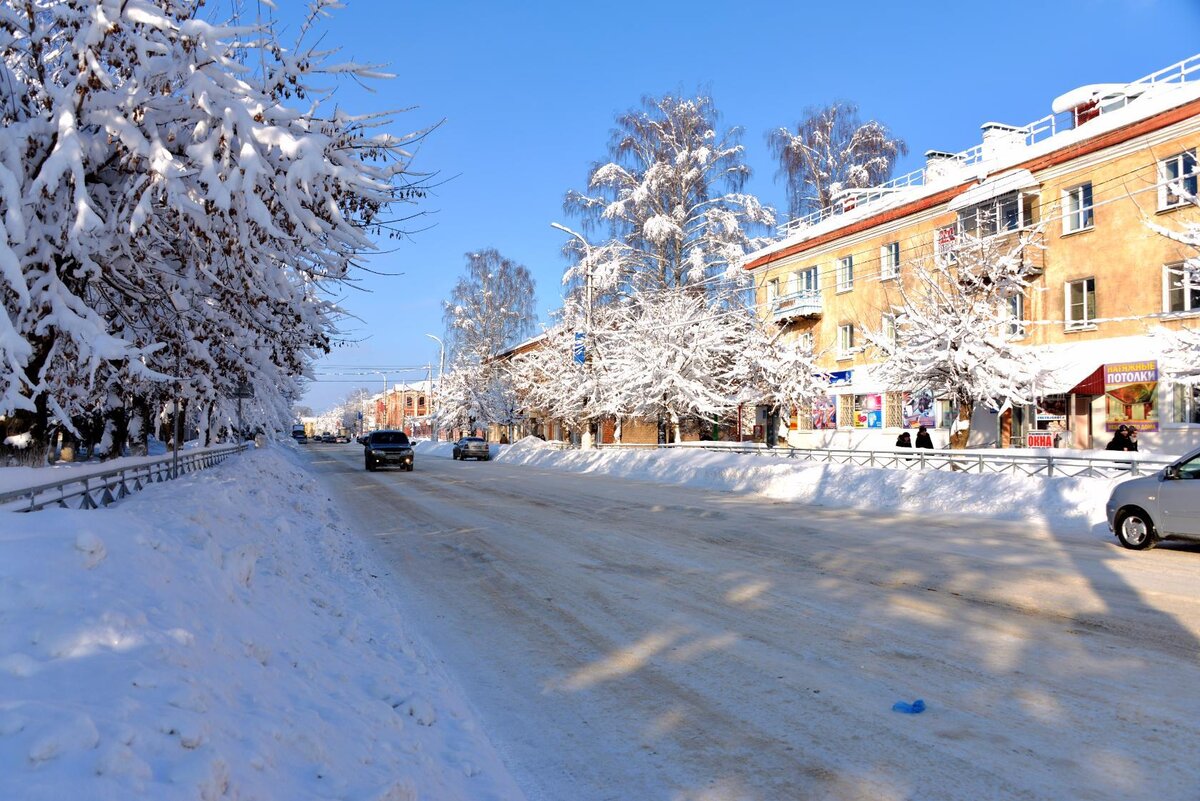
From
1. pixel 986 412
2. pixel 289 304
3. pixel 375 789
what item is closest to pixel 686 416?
pixel 986 412

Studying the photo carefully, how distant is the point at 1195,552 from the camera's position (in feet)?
38.5

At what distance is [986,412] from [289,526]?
2622cm

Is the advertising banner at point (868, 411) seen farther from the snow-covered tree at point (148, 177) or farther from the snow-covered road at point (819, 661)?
the snow-covered tree at point (148, 177)

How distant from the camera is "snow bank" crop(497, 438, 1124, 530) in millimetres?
16062

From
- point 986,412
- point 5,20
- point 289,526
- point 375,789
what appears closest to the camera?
point 375,789

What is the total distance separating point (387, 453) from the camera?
124 ft

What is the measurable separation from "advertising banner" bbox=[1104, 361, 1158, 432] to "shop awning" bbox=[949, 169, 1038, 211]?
6711 millimetres

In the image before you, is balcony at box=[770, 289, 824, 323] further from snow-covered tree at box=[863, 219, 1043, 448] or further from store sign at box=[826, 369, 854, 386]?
snow-covered tree at box=[863, 219, 1043, 448]

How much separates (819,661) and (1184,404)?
74.0ft

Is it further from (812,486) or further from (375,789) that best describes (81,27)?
(812,486)

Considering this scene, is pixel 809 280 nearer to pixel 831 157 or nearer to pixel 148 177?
pixel 831 157

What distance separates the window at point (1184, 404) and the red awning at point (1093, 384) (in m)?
2.15

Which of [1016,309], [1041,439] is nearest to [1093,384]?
[1041,439]

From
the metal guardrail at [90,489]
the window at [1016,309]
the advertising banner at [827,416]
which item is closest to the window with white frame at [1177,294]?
the window at [1016,309]
